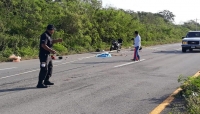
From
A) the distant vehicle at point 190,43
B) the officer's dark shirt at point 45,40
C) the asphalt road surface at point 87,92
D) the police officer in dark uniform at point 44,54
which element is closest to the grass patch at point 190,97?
the asphalt road surface at point 87,92

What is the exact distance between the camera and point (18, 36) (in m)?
22.7

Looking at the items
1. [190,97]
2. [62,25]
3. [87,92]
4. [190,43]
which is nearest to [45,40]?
[87,92]

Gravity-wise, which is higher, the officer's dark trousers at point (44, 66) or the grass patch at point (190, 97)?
the officer's dark trousers at point (44, 66)

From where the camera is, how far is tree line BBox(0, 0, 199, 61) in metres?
22.3

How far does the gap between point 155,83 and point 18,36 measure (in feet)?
44.8

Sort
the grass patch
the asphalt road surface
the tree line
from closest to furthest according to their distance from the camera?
1. the grass patch
2. the asphalt road surface
3. the tree line

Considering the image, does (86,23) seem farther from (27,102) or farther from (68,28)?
(27,102)

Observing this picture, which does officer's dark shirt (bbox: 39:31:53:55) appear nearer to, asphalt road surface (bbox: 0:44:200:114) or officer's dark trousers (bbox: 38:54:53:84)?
officer's dark trousers (bbox: 38:54:53:84)

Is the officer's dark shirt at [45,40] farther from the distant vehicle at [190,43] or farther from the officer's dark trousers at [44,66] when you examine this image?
the distant vehicle at [190,43]

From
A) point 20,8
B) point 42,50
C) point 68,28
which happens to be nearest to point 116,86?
point 42,50

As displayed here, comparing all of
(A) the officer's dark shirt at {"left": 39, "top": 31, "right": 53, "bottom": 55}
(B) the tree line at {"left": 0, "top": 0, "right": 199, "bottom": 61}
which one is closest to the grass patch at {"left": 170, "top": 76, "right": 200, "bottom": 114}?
(A) the officer's dark shirt at {"left": 39, "top": 31, "right": 53, "bottom": 55}

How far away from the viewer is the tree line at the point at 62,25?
22344 millimetres

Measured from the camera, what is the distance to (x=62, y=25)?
1080 inches

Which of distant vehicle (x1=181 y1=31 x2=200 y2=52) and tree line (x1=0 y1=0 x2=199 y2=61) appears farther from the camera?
distant vehicle (x1=181 y1=31 x2=200 y2=52)
